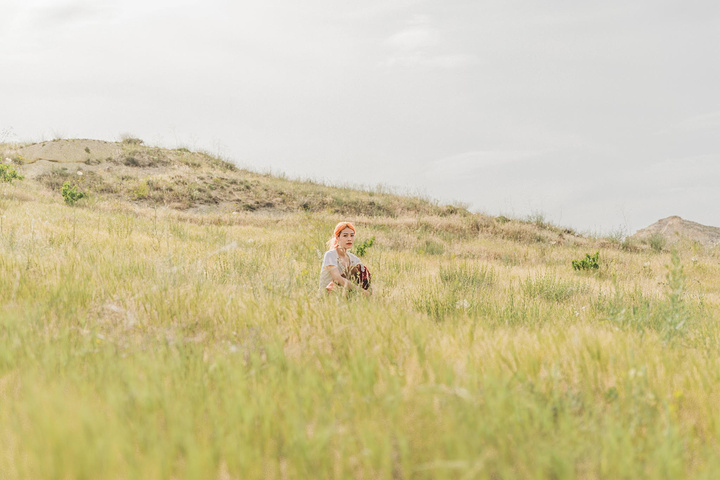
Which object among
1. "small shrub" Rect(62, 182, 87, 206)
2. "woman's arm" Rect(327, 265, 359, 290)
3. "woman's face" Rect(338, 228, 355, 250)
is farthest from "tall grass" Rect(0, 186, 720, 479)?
"small shrub" Rect(62, 182, 87, 206)

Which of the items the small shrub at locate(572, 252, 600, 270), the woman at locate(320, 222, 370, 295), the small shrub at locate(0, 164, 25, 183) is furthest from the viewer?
the small shrub at locate(0, 164, 25, 183)

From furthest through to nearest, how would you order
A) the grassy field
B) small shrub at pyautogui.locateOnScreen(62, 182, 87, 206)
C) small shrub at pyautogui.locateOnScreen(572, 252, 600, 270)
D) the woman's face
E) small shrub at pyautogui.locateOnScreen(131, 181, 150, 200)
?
small shrub at pyautogui.locateOnScreen(131, 181, 150, 200) < small shrub at pyautogui.locateOnScreen(62, 182, 87, 206) < small shrub at pyautogui.locateOnScreen(572, 252, 600, 270) < the woman's face < the grassy field

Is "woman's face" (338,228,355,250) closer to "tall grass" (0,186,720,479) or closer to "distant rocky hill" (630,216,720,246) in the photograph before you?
"tall grass" (0,186,720,479)

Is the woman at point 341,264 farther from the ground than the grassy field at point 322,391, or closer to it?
farther from the ground

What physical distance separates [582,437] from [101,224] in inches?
414

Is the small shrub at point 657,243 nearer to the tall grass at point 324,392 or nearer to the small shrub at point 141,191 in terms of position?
the tall grass at point 324,392

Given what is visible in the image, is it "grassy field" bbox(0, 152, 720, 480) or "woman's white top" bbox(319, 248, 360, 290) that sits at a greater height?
"woman's white top" bbox(319, 248, 360, 290)

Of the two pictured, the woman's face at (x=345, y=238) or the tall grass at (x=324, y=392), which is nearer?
the tall grass at (x=324, y=392)

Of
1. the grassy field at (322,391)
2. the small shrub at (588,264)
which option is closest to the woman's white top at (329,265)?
the grassy field at (322,391)

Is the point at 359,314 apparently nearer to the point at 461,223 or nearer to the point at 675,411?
the point at 675,411

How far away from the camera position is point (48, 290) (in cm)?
409

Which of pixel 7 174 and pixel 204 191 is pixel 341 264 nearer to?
pixel 7 174

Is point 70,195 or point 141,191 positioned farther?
point 141,191

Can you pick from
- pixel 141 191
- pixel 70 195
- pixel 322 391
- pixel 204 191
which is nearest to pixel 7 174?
pixel 70 195
